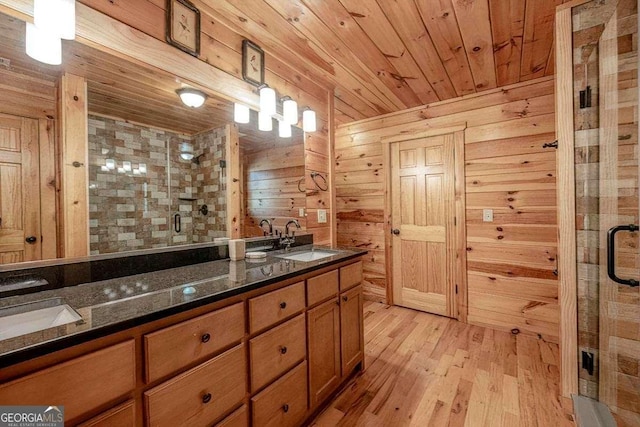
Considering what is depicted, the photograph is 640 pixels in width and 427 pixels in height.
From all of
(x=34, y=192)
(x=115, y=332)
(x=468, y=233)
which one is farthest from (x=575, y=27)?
(x=34, y=192)

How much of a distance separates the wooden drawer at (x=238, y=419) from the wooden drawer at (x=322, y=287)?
1.77ft

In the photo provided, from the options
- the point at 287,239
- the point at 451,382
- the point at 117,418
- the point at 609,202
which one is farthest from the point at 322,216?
the point at 117,418

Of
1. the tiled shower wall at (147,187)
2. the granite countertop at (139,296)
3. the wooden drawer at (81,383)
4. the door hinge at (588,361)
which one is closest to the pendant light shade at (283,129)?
the tiled shower wall at (147,187)

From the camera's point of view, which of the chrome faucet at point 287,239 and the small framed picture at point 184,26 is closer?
Answer: the small framed picture at point 184,26

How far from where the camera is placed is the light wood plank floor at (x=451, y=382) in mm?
1577

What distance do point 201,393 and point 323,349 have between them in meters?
0.76

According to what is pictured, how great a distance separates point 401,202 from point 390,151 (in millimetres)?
620

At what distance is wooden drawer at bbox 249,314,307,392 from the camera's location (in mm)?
1185

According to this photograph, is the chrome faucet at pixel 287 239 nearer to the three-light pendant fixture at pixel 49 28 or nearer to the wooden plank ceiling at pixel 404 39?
the wooden plank ceiling at pixel 404 39

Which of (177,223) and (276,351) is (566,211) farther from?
(177,223)

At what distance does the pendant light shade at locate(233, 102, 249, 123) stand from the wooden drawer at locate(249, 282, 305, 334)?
119 centimetres

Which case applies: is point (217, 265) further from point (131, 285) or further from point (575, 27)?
point (575, 27)

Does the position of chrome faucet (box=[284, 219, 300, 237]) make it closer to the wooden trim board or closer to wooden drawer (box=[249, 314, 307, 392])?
wooden drawer (box=[249, 314, 307, 392])

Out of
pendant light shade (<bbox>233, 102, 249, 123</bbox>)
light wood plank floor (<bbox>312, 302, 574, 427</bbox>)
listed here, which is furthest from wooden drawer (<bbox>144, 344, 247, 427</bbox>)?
pendant light shade (<bbox>233, 102, 249, 123</bbox>)
